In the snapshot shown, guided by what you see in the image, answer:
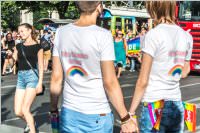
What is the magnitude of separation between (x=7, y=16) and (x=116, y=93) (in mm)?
57747

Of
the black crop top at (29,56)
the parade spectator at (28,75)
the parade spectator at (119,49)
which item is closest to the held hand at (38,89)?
the parade spectator at (28,75)

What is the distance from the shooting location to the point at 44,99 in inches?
450

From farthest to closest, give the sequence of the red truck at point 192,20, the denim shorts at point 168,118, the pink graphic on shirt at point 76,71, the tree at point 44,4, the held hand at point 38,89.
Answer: the tree at point 44,4, the red truck at point 192,20, the held hand at point 38,89, the denim shorts at point 168,118, the pink graphic on shirt at point 76,71

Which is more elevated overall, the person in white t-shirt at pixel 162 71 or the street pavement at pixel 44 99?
the person in white t-shirt at pixel 162 71

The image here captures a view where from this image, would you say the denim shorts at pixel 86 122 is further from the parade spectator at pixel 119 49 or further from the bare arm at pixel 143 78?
the parade spectator at pixel 119 49

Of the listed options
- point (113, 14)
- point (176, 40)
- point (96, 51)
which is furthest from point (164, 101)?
point (113, 14)

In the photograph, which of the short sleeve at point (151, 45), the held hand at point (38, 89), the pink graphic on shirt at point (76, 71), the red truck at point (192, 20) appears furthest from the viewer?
the red truck at point (192, 20)

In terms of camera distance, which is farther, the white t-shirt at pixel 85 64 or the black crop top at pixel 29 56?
the black crop top at pixel 29 56

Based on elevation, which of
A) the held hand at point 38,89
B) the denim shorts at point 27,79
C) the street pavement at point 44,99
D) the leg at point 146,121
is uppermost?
the leg at point 146,121

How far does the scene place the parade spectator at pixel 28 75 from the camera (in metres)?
6.58

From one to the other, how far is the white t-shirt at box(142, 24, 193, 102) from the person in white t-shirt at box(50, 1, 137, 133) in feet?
1.13

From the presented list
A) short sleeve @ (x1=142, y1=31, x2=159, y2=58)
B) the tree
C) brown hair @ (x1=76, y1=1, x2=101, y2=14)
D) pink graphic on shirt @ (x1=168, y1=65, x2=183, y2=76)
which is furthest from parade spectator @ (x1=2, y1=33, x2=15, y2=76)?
the tree

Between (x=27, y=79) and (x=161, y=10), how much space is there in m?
3.38

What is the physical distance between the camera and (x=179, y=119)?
372 centimetres
